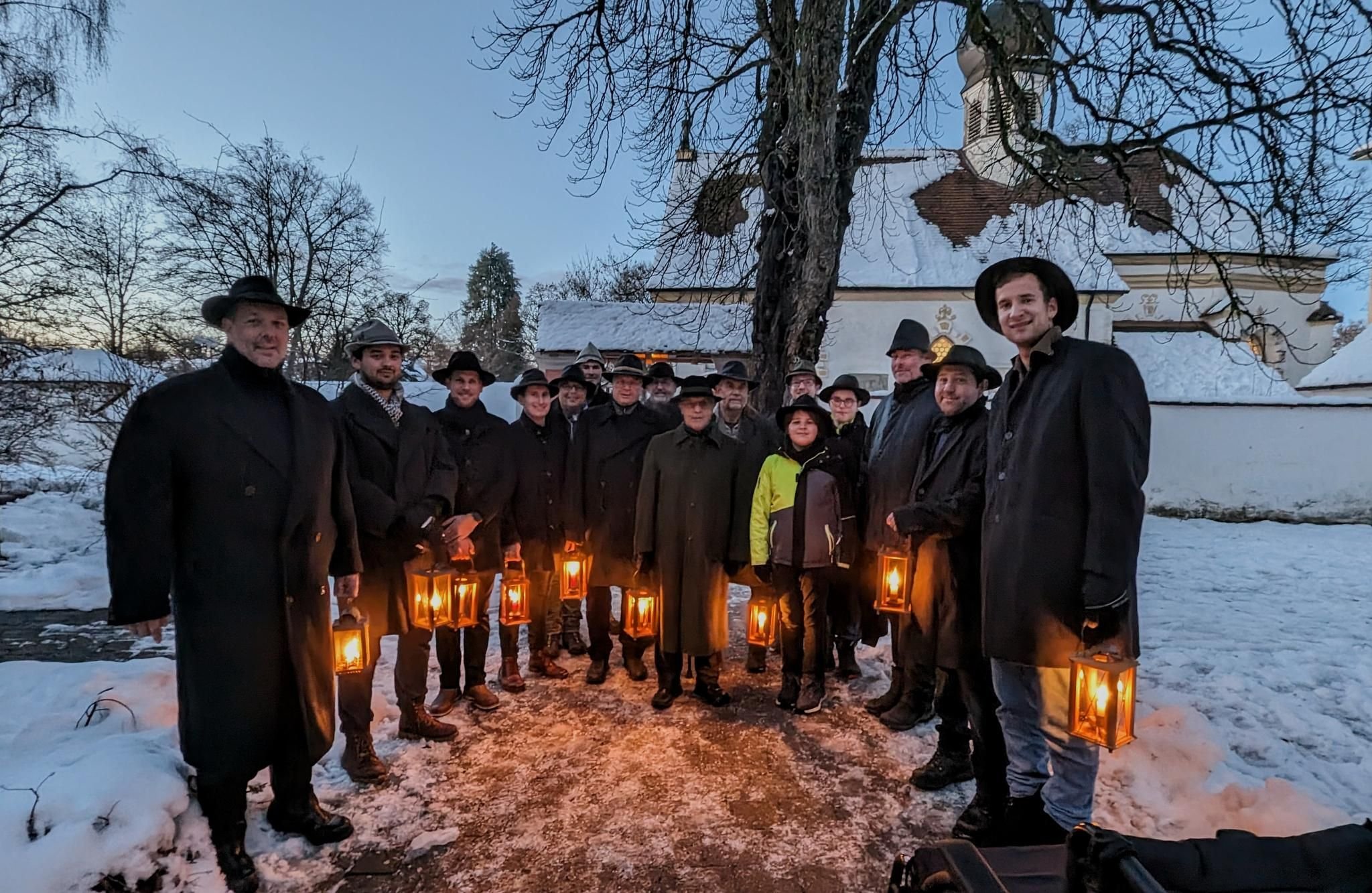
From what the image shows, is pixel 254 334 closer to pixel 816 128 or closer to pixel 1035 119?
pixel 816 128

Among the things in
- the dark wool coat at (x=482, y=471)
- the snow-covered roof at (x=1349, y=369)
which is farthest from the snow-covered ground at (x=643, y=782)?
the snow-covered roof at (x=1349, y=369)

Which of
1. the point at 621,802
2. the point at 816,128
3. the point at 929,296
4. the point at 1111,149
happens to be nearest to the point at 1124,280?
the point at 929,296

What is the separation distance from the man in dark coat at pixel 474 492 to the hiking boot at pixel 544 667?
23.6 inches

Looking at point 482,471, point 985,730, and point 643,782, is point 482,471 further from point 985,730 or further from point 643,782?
point 985,730

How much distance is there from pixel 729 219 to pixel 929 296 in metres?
13.6

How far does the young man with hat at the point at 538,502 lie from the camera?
17.1 feet

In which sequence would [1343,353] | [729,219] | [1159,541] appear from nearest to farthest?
1. [729,219]
2. [1159,541]
3. [1343,353]

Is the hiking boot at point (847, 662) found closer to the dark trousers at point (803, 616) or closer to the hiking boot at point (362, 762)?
the dark trousers at point (803, 616)

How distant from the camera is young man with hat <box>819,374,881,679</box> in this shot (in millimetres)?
5215

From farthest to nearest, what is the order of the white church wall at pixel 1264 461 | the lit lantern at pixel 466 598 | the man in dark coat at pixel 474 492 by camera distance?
1. the white church wall at pixel 1264 461
2. the man in dark coat at pixel 474 492
3. the lit lantern at pixel 466 598

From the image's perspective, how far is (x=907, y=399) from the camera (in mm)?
4582

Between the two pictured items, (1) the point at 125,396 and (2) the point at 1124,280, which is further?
(2) the point at 1124,280

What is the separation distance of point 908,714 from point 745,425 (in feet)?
8.39

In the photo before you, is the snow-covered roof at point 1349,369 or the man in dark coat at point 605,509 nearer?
the man in dark coat at point 605,509
